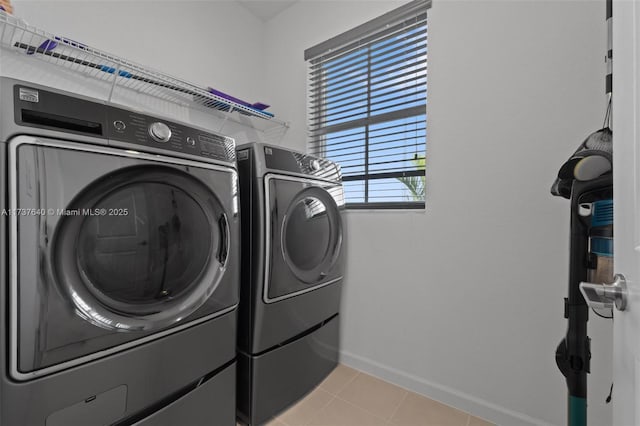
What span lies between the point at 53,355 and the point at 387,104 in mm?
1859

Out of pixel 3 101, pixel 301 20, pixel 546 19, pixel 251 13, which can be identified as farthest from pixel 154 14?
pixel 546 19

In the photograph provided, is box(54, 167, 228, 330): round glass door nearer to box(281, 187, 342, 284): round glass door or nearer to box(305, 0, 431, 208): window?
box(281, 187, 342, 284): round glass door

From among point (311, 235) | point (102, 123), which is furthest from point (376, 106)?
point (102, 123)

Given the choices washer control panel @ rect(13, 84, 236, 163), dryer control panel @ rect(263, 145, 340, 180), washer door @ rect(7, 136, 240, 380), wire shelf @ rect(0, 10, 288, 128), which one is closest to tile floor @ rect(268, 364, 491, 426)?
washer door @ rect(7, 136, 240, 380)

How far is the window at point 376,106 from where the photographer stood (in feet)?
5.34

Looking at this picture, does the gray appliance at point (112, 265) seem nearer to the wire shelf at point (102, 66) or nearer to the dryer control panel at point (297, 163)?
the dryer control panel at point (297, 163)

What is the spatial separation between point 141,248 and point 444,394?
1.62m

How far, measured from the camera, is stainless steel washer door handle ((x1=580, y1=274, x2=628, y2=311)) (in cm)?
47

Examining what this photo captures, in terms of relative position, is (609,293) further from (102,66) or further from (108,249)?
(102,66)

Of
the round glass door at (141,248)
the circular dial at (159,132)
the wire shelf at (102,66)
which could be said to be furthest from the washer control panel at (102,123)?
the wire shelf at (102,66)

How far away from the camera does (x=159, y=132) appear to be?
0.90m

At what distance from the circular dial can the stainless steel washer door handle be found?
1.16m

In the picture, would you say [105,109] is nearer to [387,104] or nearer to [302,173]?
[302,173]

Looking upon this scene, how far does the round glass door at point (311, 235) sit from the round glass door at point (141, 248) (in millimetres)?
358
